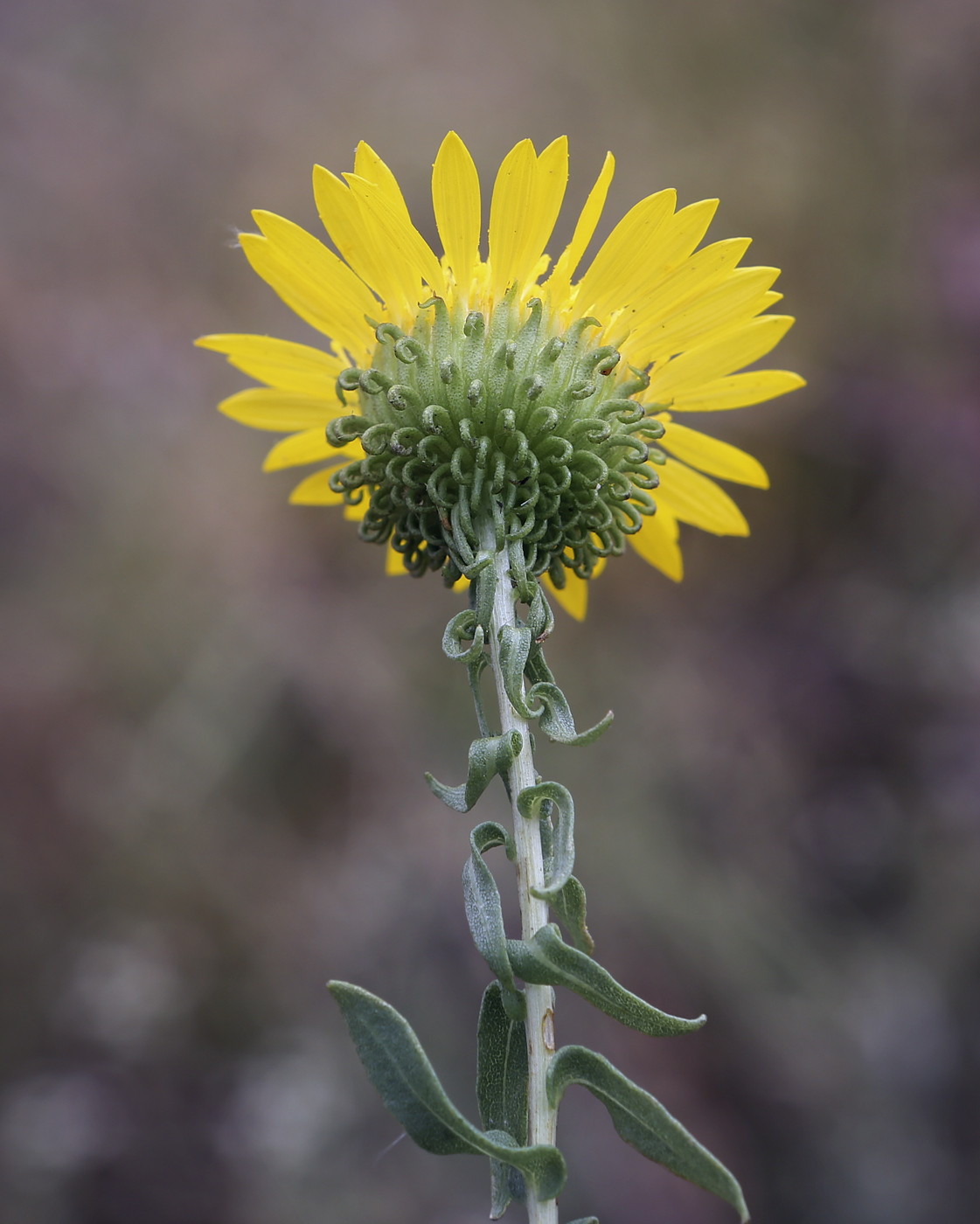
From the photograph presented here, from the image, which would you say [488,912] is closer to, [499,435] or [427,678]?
[499,435]

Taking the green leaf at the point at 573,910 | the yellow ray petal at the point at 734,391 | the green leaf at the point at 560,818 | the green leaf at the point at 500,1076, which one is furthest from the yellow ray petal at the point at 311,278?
the green leaf at the point at 500,1076

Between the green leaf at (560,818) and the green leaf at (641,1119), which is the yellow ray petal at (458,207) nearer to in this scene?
the green leaf at (560,818)

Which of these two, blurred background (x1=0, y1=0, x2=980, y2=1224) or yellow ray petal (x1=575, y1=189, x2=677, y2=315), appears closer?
yellow ray petal (x1=575, y1=189, x2=677, y2=315)

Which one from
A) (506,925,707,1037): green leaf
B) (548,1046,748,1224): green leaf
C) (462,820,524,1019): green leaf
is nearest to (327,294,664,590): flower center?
(462,820,524,1019): green leaf

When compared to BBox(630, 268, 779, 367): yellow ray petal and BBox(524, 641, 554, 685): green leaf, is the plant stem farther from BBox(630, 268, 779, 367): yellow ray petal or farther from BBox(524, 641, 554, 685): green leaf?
BBox(630, 268, 779, 367): yellow ray petal

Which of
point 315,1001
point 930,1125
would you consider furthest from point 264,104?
point 930,1125

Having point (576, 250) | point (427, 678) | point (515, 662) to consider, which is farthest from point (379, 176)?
point (427, 678)

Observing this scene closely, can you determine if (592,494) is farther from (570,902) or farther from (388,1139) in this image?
(388,1139)
